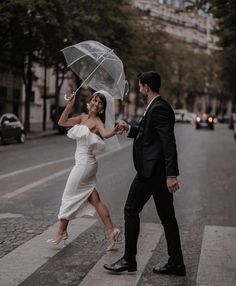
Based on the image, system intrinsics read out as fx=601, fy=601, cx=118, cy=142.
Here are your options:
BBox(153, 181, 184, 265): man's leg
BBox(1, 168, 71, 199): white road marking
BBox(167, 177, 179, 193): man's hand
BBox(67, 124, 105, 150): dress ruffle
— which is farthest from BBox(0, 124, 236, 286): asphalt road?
BBox(67, 124, 105, 150): dress ruffle

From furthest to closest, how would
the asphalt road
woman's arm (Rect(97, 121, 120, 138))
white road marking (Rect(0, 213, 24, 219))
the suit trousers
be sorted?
1. white road marking (Rect(0, 213, 24, 219))
2. the asphalt road
3. woman's arm (Rect(97, 121, 120, 138))
4. the suit trousers

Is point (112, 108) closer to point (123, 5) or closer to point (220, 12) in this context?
point (220, 12)

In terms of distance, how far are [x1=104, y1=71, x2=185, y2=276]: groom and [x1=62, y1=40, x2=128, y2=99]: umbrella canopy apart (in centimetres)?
107

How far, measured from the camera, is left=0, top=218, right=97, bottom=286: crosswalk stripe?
215 inches

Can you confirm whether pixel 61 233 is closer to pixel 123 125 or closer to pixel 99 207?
pixel 99 207

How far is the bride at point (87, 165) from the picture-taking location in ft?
21.8

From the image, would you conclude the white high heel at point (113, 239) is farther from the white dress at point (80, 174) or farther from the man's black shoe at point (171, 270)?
the man's black shoe at point (171, 270)

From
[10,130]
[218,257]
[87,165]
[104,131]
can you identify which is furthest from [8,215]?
[10,130]

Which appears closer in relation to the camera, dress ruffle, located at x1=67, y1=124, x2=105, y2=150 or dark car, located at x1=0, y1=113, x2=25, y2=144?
dress ruffle, located at x1=67, y1=124, x2=105, y2=150

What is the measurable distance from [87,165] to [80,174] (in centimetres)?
13

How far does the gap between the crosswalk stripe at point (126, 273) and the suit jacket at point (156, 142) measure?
964mm

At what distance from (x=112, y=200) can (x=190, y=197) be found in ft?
5.11

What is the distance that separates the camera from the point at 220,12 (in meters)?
21.5

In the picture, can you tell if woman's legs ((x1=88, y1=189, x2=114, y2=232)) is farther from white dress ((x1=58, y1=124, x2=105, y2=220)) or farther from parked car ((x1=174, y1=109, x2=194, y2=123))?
parked car ((x1=174, y1=109, x2=194, y2=123))
